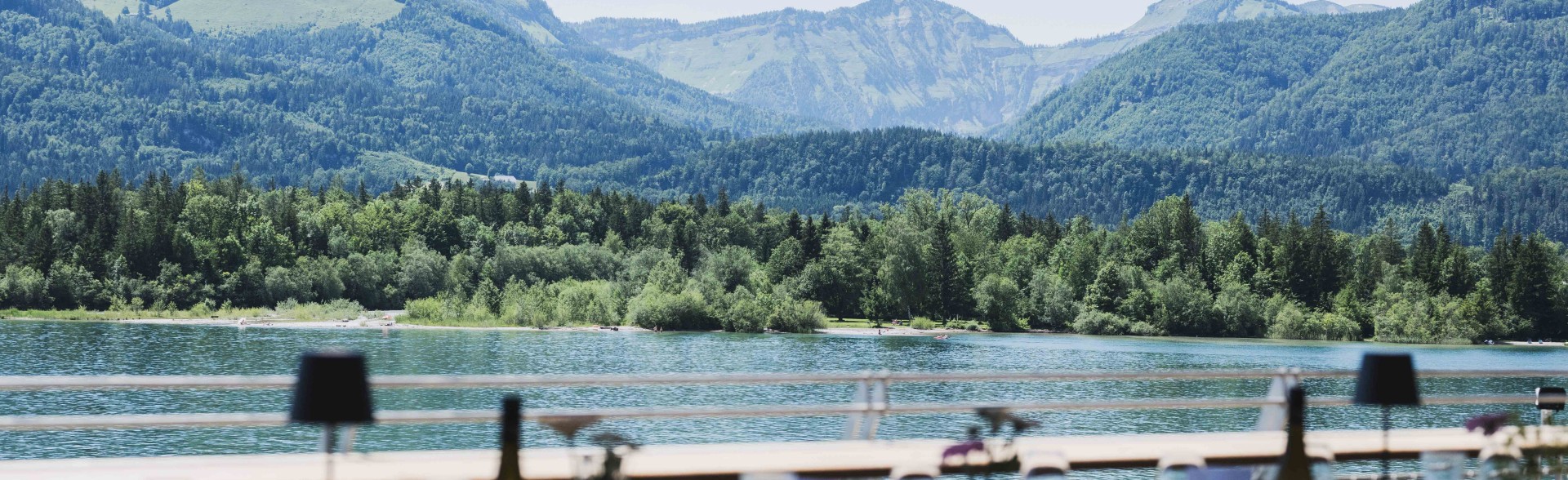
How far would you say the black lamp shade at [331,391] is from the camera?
9211 mm

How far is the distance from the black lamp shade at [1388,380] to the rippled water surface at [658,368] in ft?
123

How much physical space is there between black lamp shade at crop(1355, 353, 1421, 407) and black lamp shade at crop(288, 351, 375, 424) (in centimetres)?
737

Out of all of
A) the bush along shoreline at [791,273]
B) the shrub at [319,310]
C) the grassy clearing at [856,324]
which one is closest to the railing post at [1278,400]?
the bush along shoreline at [791,273]

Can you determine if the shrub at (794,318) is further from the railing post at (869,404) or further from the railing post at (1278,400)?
the railing post at (869,404)

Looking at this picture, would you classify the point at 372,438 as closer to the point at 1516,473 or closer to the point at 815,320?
the point at 1516,473

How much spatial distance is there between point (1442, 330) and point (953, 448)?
128626 millimetres

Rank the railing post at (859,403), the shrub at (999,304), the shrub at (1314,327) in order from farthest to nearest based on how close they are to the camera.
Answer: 1. the shrub at (999,304)
2. the shrub at (1314,327)
3. the railing post at (859,403)

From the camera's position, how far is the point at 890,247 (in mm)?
138625

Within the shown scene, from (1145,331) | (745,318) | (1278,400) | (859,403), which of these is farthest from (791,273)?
(859,403)

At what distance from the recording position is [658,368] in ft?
286

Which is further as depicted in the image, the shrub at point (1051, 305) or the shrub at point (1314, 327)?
the shrub at point (1051, 305)

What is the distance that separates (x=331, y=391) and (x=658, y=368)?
78303 millimetres

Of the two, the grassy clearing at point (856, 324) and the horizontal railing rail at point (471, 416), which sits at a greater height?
the horizontal railing rail at point (471, 416)

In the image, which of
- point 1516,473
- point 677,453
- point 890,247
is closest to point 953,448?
point 677,453
